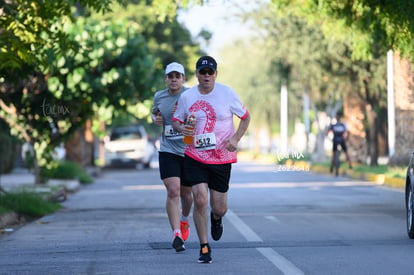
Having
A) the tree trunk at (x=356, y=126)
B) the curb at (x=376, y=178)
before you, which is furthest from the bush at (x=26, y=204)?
the tree trunk at (x=356, y=126)

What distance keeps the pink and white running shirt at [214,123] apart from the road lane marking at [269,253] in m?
1.09

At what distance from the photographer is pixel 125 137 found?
49.8 m

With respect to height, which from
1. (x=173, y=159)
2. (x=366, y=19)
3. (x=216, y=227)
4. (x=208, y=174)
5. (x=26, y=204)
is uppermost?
(x=366, y=19)

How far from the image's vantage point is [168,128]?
1180 cm

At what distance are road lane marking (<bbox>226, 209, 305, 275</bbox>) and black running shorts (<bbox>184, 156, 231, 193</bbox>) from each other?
0.87 m

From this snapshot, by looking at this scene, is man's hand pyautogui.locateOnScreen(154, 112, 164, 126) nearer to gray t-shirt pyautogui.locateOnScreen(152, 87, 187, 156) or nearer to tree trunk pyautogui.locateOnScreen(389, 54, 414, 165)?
gray t-shirt pyautogui.locateOnScreen(152, 87, 187, 156)

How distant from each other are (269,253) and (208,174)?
1194mm

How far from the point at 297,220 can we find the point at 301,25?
893 inches

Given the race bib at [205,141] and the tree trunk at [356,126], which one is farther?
the tree trunk at [356,126]

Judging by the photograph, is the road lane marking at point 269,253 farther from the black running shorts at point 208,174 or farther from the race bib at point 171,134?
the race bib at point 171,134

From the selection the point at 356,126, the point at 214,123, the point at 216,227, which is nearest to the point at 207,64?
the point at 214,123

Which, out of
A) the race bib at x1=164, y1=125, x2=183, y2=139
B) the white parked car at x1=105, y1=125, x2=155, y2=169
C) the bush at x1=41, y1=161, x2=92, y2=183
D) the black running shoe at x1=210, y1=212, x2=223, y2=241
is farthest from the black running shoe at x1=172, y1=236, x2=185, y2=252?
the white parked car at x1=105, y1=125, x2=155, y2=169

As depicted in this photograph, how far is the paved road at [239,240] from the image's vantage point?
32.9 ft

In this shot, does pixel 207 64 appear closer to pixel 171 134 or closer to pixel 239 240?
pixel 171 134
